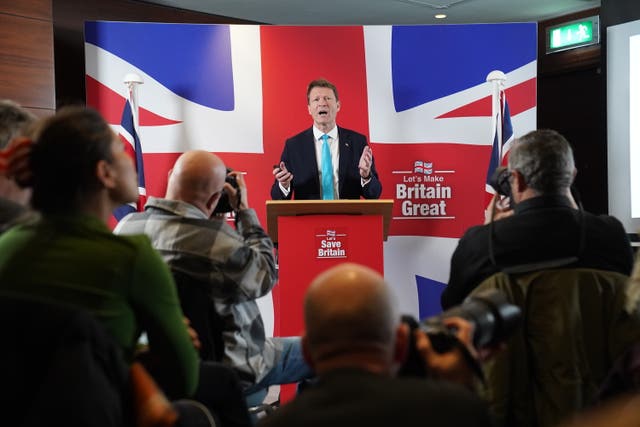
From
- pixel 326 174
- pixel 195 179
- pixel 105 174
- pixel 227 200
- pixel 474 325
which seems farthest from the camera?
pixel 326 174

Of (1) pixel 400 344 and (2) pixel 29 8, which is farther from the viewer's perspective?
(2) pixel 29 8

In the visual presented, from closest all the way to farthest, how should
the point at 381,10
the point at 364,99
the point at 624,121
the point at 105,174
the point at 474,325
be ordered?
1. the point at 474,325
2. the point at 105,174
3. the point at 624,121
4. the point at 364,99
5. the point at 381,10

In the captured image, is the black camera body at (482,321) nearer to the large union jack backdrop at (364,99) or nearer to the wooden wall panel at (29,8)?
the large union jack backdrop at (364,99)

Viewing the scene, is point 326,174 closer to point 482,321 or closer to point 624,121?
point 624,121

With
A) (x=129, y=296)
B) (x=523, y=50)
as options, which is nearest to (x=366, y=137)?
(x=523, y=50)

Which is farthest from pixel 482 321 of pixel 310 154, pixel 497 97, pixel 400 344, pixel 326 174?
pixel 497 97

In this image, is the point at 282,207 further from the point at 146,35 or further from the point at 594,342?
the point at 146,35

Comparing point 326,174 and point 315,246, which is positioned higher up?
point 326,174

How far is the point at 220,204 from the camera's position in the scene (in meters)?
2.62

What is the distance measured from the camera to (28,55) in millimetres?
6012

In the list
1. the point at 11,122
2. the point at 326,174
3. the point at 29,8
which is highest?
the point at 29,8

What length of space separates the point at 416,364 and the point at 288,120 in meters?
4.52

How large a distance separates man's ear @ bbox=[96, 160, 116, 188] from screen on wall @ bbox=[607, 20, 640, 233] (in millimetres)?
4685

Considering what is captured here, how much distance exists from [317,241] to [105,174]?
7.95 feet
